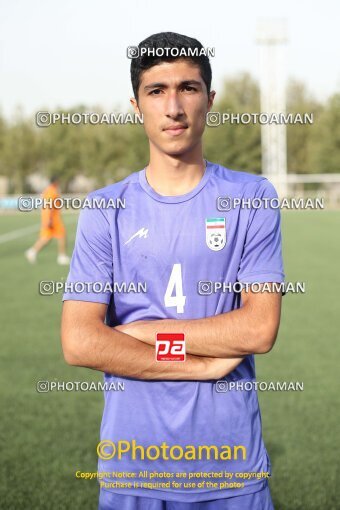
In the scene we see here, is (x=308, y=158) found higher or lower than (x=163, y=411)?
higher

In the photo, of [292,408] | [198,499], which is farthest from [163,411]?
[292,408]

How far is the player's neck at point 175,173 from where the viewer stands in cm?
274

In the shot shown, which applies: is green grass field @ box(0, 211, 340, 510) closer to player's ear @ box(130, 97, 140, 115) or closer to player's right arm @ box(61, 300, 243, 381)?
player's right arm @ box(61, 300, 243, 381)

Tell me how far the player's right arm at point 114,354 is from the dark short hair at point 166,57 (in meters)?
0.76

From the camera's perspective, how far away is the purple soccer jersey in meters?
2.72

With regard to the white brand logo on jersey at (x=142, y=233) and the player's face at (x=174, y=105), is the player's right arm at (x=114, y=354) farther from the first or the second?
the player's face at (x=174, y=105)

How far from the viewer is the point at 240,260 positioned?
2787 millimetres

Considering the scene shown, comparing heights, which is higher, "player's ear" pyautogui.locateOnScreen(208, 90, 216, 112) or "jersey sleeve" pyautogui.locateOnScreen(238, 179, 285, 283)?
"player's ear" pyautogui.locateOnScreen(208, 90, 216, 112)

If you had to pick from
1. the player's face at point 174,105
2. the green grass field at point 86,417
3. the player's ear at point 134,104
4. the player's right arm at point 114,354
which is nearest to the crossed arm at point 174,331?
the player's right arm at point 114,354

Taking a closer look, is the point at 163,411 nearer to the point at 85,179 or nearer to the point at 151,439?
the point at 151,439

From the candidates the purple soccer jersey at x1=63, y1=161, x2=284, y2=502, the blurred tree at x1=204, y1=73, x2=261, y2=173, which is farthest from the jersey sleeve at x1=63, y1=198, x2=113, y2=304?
the blurred tree at x1=204, y1=73, x2=261, y2=173

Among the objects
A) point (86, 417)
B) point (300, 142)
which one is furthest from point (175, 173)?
point (300, 142)

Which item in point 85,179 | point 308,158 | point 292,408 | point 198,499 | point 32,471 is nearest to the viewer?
point 198,499

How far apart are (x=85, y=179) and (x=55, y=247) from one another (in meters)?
40.2
